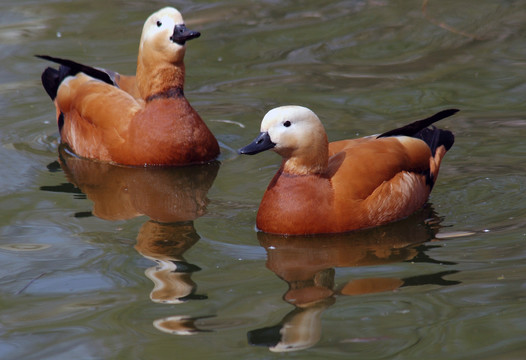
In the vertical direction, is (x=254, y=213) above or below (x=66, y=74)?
below

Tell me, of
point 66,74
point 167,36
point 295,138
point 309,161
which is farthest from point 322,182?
point 66,74

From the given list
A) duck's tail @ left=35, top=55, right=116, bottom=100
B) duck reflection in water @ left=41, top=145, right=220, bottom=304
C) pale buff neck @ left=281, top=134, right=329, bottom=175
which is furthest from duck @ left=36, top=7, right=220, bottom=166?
pale buff neck @ left=281, top=134, right=329, bottom=175

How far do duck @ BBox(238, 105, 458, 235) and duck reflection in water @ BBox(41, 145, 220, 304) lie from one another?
2.27 ft

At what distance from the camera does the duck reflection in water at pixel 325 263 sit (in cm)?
517

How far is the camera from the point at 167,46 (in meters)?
8.09

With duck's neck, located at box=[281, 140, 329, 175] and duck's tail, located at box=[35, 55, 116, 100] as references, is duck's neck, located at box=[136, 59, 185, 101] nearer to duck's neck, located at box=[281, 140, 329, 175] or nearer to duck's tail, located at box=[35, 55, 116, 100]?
duck's tail, located at box=[35, 55, 116, 100]

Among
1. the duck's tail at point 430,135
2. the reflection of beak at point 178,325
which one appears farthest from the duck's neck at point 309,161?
the reflection of beak at point 178,325

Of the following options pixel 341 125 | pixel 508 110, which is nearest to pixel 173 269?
pixel 341 125

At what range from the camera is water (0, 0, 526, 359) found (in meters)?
5.21

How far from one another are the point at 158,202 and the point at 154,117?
106cm

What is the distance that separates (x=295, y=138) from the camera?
632cm

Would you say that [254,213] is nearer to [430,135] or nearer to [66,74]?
[430,135]

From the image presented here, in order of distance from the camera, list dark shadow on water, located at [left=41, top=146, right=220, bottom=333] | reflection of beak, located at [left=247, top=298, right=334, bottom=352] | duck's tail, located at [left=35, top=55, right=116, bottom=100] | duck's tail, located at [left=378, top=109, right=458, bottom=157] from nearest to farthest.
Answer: reflection of beak, located at [left=247, top=298, right=334, bottom=352] < dark shadow on water, located at [left=41, top=146, right=220, bottom=333] < duck's tail, located at [left=378, top=109, right=458, bottom=157] < duck's tail, located at [left=35, top=55, right=116, bottom=100]

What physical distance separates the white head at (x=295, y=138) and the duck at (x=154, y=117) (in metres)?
1.92
